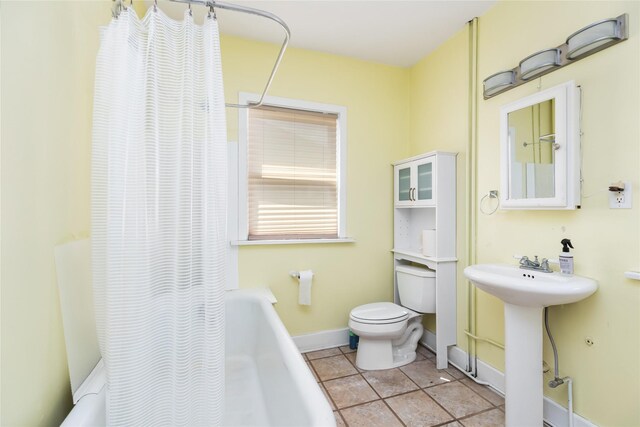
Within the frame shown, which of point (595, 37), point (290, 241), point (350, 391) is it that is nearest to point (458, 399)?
point (350, 391)

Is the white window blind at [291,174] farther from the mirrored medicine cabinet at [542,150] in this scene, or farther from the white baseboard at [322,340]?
the mirrored medicine cabinet at [542,150]

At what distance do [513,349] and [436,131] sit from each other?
1699 millimetres

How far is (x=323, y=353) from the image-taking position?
2.44m

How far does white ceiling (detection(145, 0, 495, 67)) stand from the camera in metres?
1.96

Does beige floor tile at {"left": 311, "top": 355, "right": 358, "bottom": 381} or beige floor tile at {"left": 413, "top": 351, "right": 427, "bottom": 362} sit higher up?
beige floor tile at {"left": 413, "top": 351, "right": 427, "bottom": 362}

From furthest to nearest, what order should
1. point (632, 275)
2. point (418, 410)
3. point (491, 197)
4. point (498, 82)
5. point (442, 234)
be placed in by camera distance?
point (442, 234)
point (491, 197)
point (498, 82)
point (418, 410)
point (632, 275)

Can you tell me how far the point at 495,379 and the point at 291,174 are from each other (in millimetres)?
2066

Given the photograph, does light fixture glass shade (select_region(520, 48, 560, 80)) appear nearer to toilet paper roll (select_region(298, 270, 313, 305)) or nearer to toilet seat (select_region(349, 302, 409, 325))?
toilet seat (select_region(349, 302, 409, 325))

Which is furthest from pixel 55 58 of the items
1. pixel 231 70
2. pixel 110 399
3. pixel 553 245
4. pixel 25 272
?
pixel 553 245

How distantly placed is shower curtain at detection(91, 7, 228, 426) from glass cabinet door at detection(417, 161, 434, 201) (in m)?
1.74

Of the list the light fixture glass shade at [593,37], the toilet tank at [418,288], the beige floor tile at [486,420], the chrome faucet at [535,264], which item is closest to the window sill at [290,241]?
the toilet tank at [418,288]

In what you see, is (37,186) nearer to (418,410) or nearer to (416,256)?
(418,410)

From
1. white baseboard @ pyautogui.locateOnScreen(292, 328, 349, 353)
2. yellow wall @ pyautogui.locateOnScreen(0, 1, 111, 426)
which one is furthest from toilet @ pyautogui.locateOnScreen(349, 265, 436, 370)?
yellow wall @ pyautogui.locateOnScreen(0, 1, 111, 426)

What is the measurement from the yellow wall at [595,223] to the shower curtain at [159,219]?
1.72 meters
